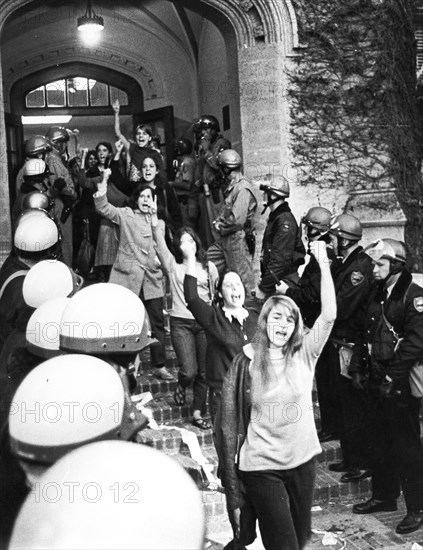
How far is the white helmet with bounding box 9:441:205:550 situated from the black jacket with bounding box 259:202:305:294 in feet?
17.8

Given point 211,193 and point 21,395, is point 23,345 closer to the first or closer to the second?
point 21,395

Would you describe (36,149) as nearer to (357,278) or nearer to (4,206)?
(4,206)

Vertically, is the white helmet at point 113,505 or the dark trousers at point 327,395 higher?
the white helmet at point 113,505

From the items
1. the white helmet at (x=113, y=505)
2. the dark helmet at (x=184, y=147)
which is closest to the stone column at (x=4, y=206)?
the dark helmet at (x=184, y=147)

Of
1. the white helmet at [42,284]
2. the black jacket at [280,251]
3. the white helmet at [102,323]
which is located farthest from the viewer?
the black jacket at [280,251]

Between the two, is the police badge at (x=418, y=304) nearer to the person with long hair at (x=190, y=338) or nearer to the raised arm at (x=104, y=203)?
the person with long hair at (x=190, y=338)

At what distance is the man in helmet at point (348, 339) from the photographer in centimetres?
609

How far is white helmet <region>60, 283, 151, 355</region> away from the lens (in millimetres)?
3203

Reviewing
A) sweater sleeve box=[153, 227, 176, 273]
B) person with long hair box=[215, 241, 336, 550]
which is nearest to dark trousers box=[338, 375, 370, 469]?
sweater sleeve box=[153, 227, 176, 273]

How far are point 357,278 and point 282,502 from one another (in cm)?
246

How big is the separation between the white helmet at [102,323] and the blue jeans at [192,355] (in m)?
3.07

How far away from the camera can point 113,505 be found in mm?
1408

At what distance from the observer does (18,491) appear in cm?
231

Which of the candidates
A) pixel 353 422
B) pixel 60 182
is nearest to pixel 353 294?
pixel 353 422
